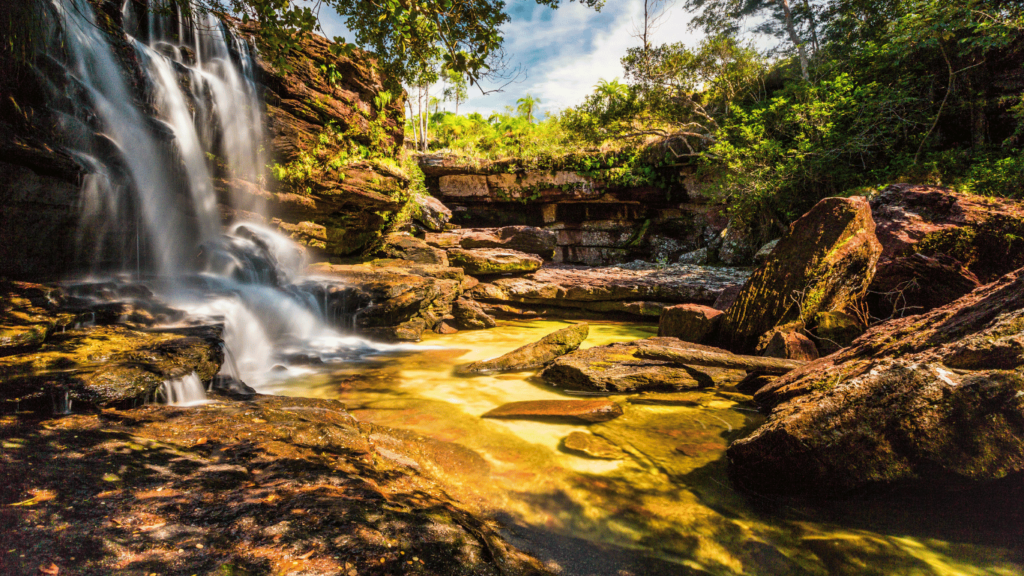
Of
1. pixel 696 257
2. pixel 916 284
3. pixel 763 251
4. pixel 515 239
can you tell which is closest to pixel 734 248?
pixel 696 257

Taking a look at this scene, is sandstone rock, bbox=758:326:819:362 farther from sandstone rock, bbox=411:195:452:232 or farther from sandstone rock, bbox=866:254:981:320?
sandstone rock, bbox=411:195:452:232

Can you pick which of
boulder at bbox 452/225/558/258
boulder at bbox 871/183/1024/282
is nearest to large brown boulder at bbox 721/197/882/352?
boulder at bbox 871/183/1024/282

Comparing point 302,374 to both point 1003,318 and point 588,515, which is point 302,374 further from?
point 1003,318

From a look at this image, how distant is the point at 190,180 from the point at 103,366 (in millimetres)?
5951

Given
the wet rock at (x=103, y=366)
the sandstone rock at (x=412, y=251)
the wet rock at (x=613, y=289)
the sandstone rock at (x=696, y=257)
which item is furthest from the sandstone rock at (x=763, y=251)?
the wet rock at (x=103, y=366)

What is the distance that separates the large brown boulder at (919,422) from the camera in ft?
6.33

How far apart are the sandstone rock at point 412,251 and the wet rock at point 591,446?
7981mm

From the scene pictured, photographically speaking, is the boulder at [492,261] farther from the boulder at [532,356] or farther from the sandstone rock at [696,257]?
the sandstone rock at [696,257]

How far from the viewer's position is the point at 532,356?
5.75m

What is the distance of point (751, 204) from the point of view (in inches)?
429

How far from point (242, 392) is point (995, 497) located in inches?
231

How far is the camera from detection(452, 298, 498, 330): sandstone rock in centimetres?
930

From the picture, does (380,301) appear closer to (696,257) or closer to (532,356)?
(532,356)

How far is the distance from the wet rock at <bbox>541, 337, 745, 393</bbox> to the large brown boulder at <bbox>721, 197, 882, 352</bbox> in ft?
3.26
